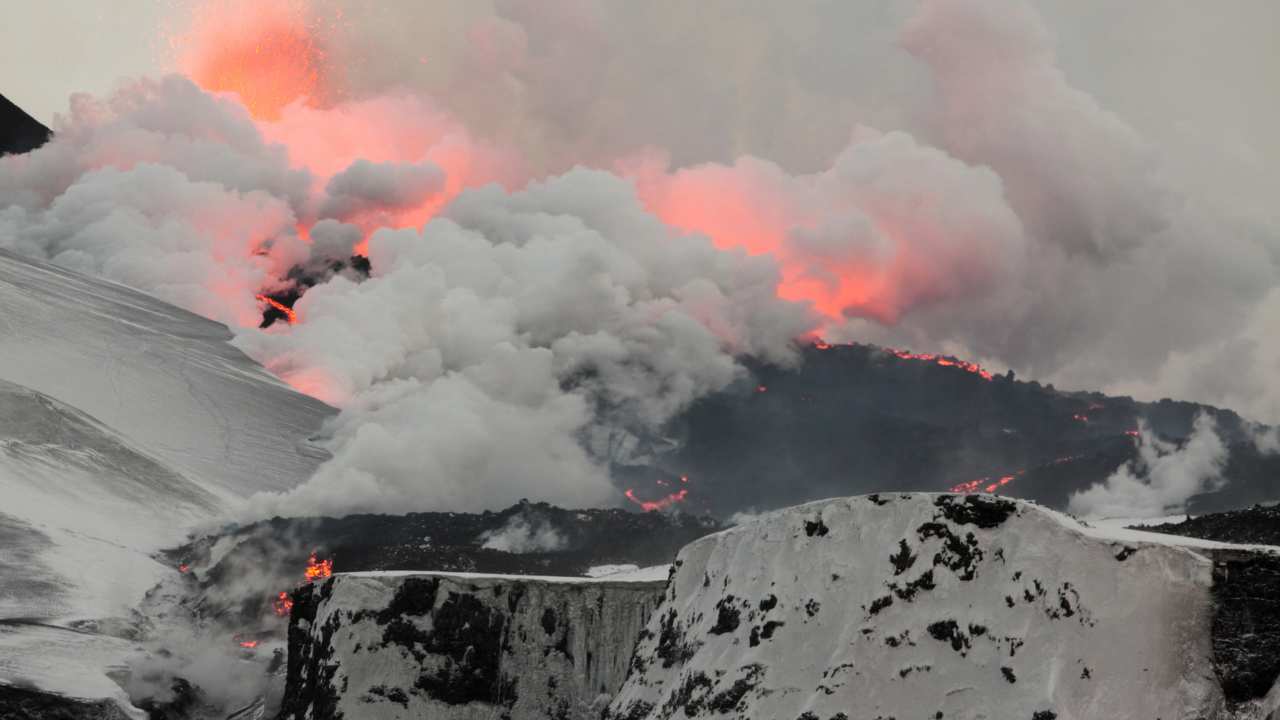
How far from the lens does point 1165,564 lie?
1866 inches

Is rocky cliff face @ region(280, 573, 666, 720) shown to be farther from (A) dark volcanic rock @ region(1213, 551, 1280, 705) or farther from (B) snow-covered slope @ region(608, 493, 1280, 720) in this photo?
(A) dark volcanic rock @ region(1213, 551, 1280, 705)

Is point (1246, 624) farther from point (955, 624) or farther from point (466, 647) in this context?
point (466, 647)

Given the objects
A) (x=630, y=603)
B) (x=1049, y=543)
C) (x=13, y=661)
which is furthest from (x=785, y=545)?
(x=13, y=661)

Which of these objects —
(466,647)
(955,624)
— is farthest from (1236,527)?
(466,647)

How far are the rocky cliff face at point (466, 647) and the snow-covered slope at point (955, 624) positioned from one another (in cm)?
2901

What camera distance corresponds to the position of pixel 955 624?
170ft

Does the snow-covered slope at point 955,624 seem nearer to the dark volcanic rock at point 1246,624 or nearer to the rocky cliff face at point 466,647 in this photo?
the dark volcanic rock at point 1246,624

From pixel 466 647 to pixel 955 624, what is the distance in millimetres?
50498

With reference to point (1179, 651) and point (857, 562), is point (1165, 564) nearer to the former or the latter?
point (1179, 651)

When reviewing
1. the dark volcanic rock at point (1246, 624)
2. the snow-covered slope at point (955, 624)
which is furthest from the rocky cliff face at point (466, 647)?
the dark volcanic rock at point (1246, 624)

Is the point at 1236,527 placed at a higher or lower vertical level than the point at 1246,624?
higher

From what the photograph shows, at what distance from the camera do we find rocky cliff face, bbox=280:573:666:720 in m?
91.4

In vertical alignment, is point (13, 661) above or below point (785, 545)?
below

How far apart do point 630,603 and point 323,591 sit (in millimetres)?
24691
